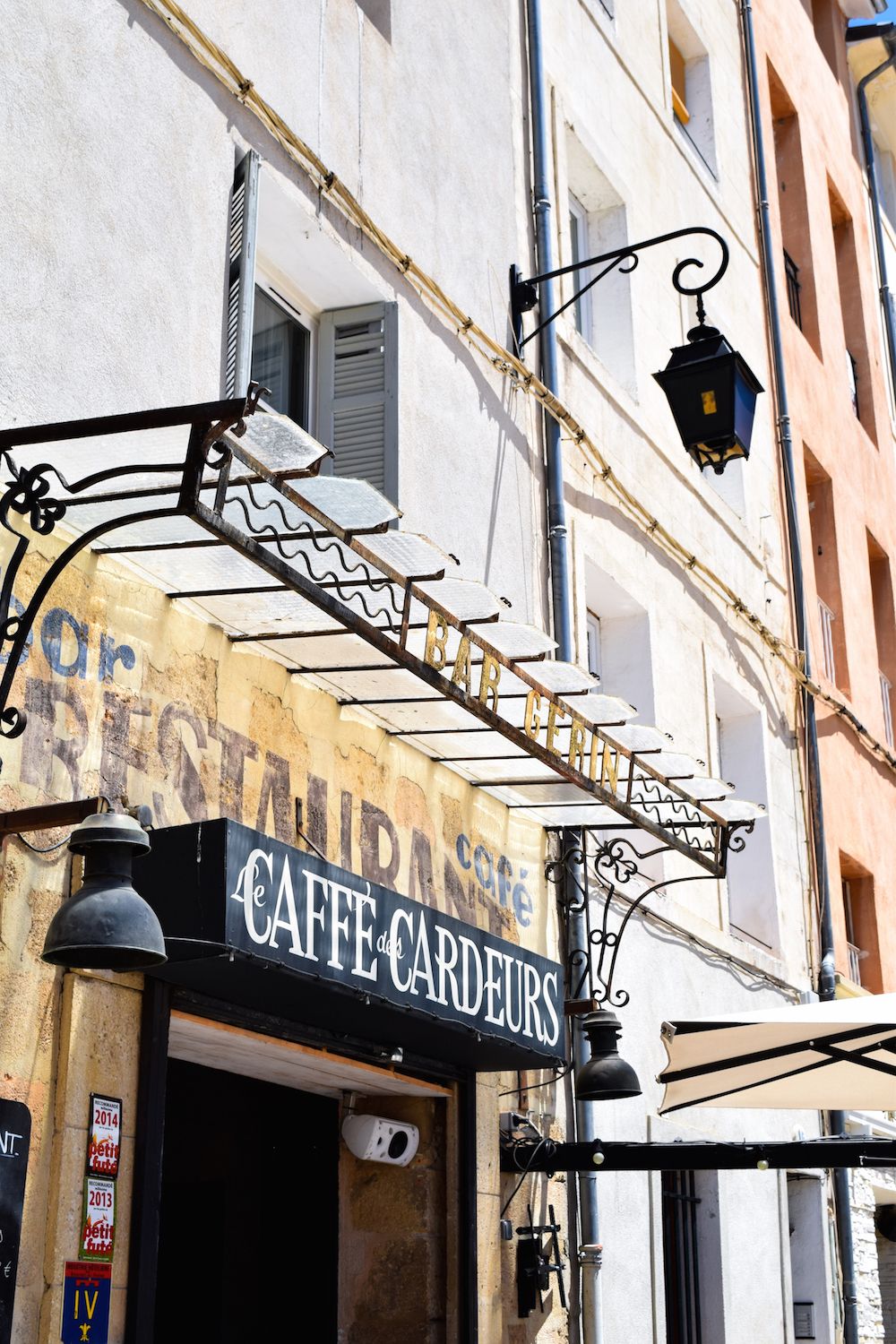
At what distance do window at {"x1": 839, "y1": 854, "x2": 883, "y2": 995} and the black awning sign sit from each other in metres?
7.12

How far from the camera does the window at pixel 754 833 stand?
11.8 metres

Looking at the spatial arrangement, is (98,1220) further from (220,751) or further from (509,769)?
(509,769)

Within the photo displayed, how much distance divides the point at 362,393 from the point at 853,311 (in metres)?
10.6

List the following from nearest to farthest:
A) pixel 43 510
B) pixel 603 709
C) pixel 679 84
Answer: pixel 43 510 → pixel 603 709 → pixel 679 84

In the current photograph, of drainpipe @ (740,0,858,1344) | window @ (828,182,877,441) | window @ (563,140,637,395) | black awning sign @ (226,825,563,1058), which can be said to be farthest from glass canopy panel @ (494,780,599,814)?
window @ (828,182,877,441)

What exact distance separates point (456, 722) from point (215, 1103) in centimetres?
230

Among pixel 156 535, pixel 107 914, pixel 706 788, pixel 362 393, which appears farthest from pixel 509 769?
pixel 107 914

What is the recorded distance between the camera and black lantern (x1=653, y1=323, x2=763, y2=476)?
8.56 m

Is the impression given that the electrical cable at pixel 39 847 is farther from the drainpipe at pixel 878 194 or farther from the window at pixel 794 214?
the drainpipe at pixel 878 194

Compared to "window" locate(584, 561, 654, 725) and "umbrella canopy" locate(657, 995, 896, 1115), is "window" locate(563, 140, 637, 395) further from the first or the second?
"umbrella canopy" locate(657, 995, 896, 1115)

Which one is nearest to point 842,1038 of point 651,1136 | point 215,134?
point 651,1136

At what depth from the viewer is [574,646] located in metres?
9.20

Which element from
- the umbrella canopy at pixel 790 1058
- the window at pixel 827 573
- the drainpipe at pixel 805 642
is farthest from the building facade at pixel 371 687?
the window at pixel 827 573

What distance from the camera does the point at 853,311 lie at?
17203mm
